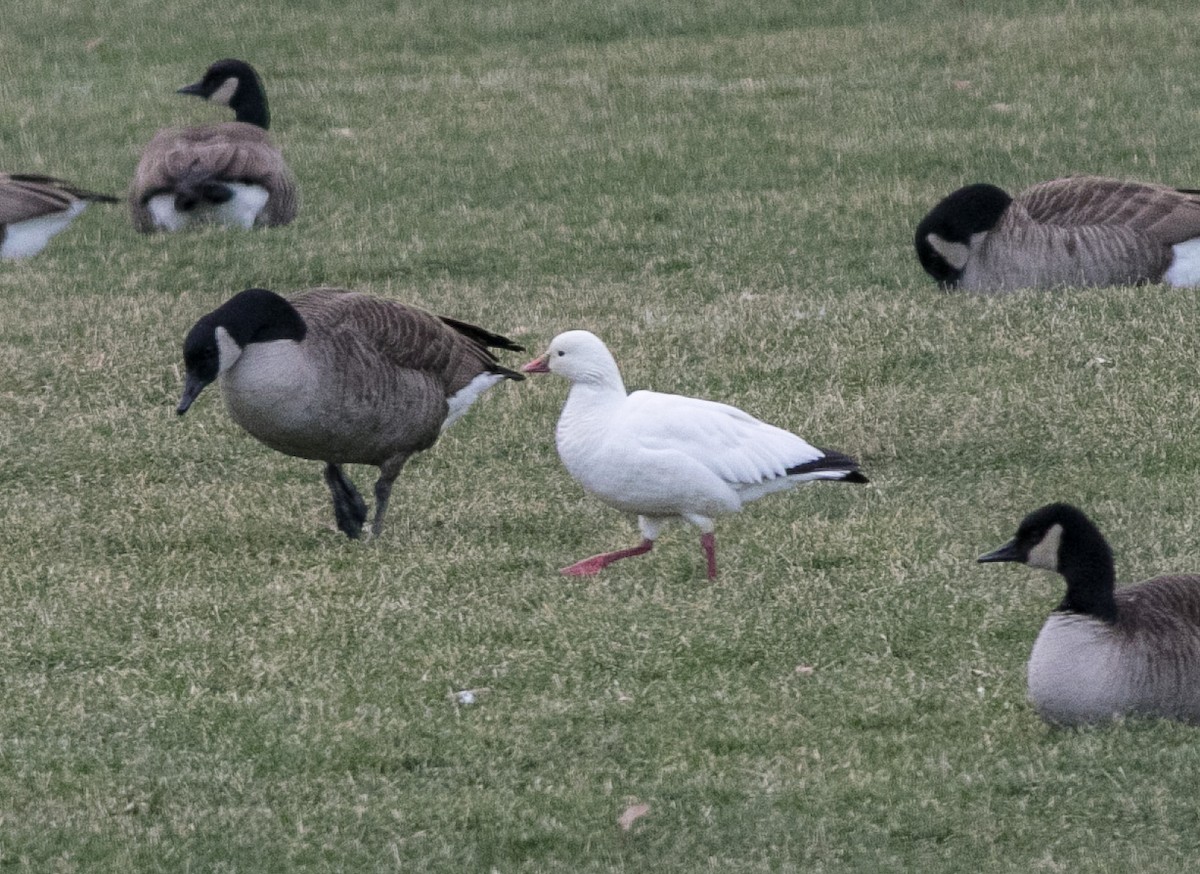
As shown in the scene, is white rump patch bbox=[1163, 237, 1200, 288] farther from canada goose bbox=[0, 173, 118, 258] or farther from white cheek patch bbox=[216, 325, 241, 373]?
canada goose bbox=[0, 173, 118, 258]

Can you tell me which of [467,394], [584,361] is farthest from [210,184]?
[584,361]

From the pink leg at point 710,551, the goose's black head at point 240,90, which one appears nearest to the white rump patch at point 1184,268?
the pink leg at point 710,551

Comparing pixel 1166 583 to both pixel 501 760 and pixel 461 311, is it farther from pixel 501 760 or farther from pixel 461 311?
pixel 461 311

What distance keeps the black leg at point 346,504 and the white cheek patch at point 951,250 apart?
18.9ft

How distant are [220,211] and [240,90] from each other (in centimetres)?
313

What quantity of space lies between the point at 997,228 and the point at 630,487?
6522 mm

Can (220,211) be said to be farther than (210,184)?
Yes

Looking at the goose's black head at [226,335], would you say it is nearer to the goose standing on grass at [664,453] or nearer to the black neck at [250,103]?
the goose standing on grass at [664,453]

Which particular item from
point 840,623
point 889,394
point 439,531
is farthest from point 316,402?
point 889,394

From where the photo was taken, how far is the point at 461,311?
41.5 feet

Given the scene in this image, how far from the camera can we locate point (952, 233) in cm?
1301

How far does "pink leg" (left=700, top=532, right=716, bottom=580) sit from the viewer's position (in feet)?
25.3

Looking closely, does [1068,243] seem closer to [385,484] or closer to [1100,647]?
[385,484]

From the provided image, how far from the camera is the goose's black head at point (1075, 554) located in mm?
5941
